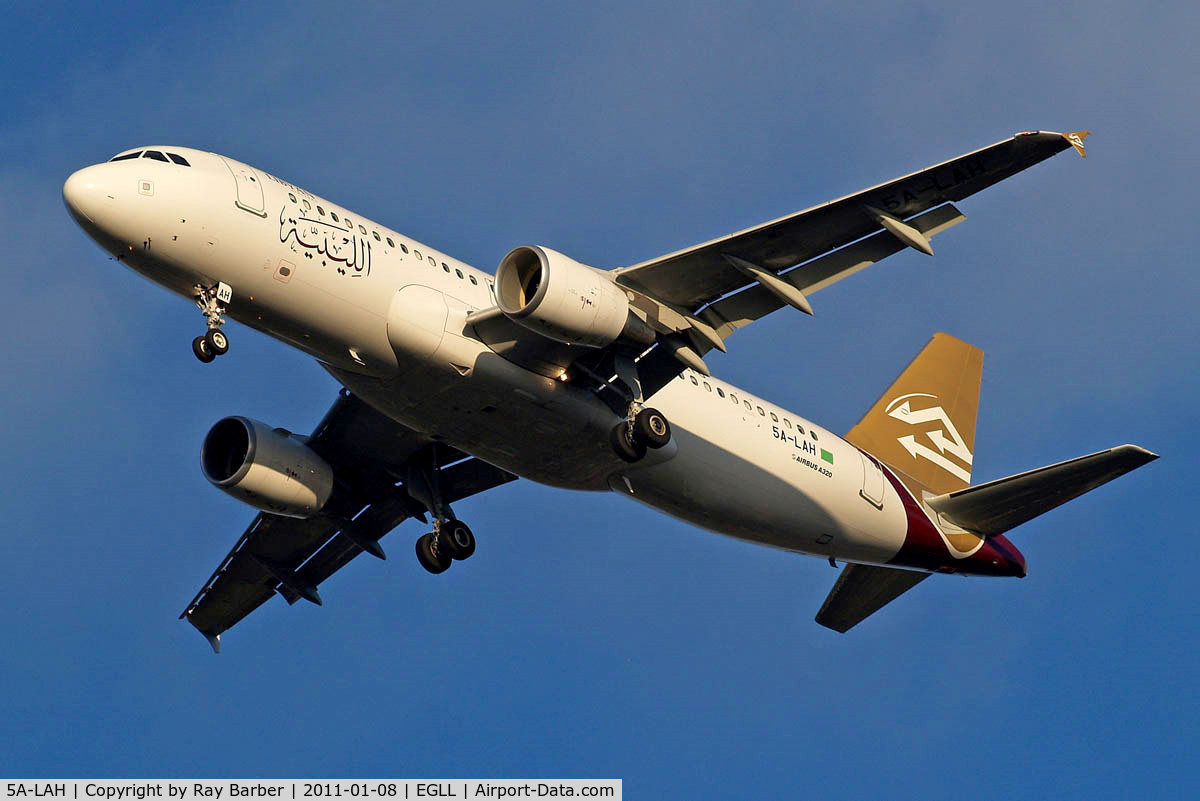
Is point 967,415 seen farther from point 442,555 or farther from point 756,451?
point 442,555

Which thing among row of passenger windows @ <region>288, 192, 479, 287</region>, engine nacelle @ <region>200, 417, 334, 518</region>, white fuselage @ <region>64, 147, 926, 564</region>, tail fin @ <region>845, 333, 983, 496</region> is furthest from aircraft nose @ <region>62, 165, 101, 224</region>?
tail fin @ <region>845, 333, 983, 496</region>

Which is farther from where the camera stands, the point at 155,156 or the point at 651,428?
the point at 651,428

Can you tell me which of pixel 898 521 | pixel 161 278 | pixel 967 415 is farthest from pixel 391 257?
pixel 967 415

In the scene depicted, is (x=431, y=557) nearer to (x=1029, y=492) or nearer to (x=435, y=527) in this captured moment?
(x=435, y=527)

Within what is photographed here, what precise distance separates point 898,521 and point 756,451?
4.30 metres

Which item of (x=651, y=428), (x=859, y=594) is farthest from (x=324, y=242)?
(x=859, y=594)

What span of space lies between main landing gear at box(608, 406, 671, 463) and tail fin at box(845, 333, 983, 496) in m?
8.85

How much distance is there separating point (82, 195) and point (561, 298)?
8.39m

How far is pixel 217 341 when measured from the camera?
94.0 feet

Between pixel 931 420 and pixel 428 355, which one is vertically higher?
pixel 931 420

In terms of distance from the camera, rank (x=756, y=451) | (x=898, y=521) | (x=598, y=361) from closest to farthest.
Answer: (x=598, y=361), (x=756, y=451), (x=898, y=521)

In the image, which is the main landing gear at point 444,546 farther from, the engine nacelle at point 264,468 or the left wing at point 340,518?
the engine nacelle at point 264,468

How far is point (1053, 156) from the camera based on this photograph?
2889 centimetres

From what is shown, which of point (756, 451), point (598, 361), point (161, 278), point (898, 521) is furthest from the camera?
point (898, 521)
